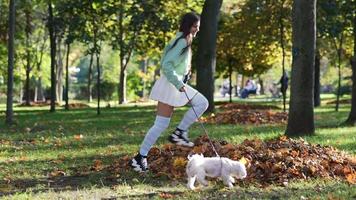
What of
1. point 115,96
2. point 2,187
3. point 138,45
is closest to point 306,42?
point 2,187

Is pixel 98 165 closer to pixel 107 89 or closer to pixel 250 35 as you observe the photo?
pixel 250 35

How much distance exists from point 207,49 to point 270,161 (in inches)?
484

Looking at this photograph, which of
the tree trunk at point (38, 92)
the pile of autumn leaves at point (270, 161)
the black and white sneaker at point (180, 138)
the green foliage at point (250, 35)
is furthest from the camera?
the tree trunk at point (38, 92)

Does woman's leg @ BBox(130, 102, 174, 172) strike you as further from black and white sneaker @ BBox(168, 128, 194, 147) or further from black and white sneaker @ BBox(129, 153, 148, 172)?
black and white sneaker @ BBox(168, 128, 194, 147)

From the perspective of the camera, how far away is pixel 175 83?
6.89 metres

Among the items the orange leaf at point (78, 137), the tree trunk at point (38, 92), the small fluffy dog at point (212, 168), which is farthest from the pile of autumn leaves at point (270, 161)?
the tree trunk at point (38, 92)

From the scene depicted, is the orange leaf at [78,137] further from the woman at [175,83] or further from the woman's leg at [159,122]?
the woman's leg at [159,122]

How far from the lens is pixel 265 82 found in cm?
7912

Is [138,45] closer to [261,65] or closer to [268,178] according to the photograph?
[261,65]

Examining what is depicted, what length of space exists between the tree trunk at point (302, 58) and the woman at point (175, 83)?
4.07 m

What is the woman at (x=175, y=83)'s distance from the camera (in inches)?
277

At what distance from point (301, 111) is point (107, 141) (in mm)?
4009

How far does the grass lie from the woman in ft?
1.71

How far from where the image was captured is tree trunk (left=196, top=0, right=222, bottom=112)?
19.1 meters
